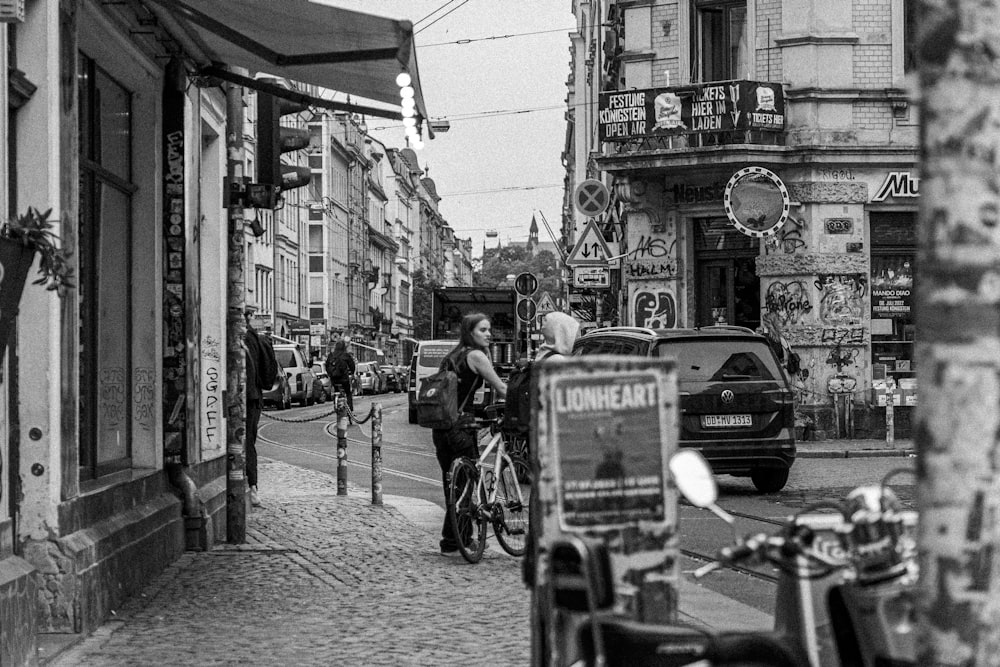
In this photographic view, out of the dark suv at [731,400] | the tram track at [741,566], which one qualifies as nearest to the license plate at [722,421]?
the dark suv at [731,400]

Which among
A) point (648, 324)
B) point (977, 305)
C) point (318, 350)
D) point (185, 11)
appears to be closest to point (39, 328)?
point (185, 11)

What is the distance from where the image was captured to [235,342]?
12.7 meters

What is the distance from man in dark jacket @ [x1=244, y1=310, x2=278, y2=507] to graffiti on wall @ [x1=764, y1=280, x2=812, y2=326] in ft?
40.3

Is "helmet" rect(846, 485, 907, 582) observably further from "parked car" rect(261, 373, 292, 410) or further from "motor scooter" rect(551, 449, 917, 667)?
"parked car" rect(261, 373, 292, 410)

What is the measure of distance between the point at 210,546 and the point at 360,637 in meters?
4.17

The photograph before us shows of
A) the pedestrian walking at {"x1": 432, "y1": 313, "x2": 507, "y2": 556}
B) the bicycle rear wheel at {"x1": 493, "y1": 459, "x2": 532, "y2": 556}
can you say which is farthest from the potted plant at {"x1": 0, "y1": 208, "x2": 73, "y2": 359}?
the bicycle rear wheel at {"x1": 493, "y1": 459, "x2": 532, "y2": 556}

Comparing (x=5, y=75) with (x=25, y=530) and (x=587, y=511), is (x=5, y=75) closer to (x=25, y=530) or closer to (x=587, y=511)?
(x=25, y=530)

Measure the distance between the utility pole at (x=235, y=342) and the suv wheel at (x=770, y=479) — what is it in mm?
6571

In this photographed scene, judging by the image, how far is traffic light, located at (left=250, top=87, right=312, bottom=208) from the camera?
40.7 feet

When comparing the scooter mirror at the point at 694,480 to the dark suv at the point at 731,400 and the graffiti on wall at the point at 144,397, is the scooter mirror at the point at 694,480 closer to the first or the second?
the graffiti on wall at the point at 144,397

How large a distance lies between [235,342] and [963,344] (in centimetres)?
1012

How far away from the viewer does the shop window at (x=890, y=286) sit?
26531 millimetres

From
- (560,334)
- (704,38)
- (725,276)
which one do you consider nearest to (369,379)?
(725,276)

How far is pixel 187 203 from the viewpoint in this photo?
11.9m
